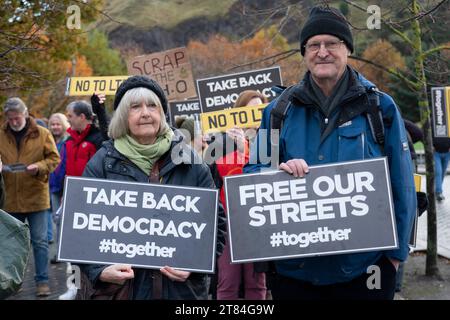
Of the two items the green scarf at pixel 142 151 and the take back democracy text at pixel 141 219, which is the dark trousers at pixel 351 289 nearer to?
the take back democracy text at pixel 141 219

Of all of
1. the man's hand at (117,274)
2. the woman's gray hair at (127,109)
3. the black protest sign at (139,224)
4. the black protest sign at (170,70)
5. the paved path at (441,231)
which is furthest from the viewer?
the paved path at (441,231)

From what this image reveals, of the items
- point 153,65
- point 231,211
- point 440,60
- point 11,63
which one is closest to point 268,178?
point 231,211

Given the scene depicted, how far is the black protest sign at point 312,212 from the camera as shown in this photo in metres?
3.16

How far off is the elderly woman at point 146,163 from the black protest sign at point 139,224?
7cm

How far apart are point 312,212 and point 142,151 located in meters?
0.97

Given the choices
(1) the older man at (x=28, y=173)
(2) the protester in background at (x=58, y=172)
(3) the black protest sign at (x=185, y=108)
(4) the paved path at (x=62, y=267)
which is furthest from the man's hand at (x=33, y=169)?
(3) the black protest sign at (x=185, y=108)

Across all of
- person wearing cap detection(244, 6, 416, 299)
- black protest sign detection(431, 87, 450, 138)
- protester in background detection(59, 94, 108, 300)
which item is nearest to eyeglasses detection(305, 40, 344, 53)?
person wearing cap detection(244, 6, 416, 299)

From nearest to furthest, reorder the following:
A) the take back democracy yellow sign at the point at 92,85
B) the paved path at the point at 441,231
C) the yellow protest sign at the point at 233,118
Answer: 1. the yellow protest sign at the point at 233,118
2. the take back democracy yellow sign at the point at 92,85
3. the paved path at the point at 441,231

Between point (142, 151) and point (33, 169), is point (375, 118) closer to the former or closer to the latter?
point (142, 151)

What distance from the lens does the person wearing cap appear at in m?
3.16

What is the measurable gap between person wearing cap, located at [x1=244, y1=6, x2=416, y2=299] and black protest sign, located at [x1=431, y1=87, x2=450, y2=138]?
124 inches

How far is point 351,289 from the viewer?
10.3 ft
